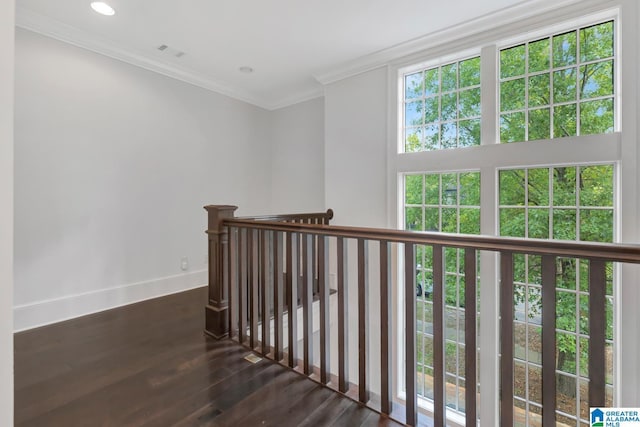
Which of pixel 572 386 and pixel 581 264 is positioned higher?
pixel 581 264

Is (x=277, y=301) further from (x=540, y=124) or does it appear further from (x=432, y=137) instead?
(x=540, y=124)

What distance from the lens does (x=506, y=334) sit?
3.86 ft

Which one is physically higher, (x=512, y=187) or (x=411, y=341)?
(x=512, y=187)

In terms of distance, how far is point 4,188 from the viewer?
2.71 ft

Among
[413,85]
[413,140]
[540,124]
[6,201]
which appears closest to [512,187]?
[540,124]

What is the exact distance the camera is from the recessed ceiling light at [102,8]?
234 centimetres

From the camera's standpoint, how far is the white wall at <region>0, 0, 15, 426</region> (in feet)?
2.67

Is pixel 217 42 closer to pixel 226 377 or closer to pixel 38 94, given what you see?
pixel 38 94

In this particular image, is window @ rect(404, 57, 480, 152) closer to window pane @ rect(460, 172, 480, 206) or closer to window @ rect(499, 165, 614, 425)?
window pane @ rect(460, 172, 480, 206)

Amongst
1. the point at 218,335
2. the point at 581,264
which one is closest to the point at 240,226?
the point at 218,335

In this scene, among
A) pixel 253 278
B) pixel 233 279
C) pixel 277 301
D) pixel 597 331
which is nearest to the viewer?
pixel 597 331

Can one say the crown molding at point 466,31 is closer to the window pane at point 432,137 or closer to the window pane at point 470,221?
the window pane at point 432,137

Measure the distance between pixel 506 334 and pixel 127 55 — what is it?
3.90 meters

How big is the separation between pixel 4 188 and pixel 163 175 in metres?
2.71
